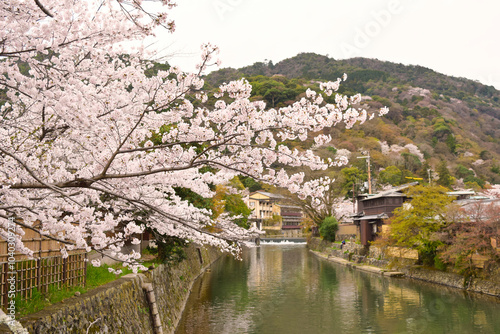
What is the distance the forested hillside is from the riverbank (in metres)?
15.3

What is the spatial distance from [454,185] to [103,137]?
57712mm

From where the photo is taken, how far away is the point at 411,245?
22969mm

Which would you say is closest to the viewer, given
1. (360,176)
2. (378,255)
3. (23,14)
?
(23,14)

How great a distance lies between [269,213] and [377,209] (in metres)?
46.4

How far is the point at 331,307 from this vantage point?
1647cm

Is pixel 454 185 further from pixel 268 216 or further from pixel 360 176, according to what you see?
pixel 268 216

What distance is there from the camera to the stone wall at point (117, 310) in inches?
223

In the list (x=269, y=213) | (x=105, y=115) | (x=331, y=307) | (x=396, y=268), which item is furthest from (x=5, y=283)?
(x=269, y=213)

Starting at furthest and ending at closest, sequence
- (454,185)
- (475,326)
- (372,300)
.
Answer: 1. (454,185)
2. (372,300)
3. (475,326)

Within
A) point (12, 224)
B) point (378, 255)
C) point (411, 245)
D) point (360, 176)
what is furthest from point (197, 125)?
point (360, 176)

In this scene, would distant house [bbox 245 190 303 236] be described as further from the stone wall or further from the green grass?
the green grass

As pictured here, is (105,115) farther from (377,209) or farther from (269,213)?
(269,213)

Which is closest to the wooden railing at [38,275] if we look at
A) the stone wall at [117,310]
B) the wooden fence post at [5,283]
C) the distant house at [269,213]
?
the wooden fence post at [5,283]

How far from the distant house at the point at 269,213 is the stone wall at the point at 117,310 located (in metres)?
57.8
